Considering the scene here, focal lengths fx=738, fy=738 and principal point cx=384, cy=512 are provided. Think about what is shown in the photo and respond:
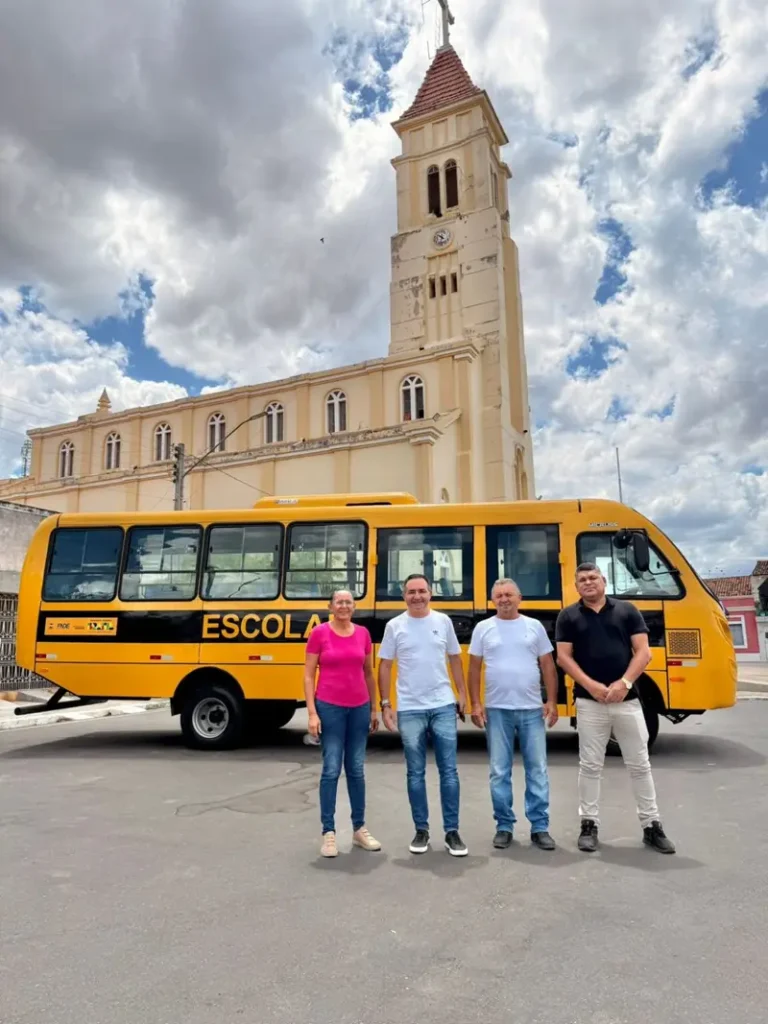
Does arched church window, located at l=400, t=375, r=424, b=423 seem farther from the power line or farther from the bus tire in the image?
the bus tire

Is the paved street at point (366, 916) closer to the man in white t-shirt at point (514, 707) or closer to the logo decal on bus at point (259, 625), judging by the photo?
the man in white t-shirt at point (514, 707)

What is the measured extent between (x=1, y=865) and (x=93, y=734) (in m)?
7.09

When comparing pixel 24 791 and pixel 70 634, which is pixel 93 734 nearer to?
pixel 70 634

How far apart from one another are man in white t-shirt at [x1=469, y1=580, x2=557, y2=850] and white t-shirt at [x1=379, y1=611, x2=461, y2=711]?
319mm

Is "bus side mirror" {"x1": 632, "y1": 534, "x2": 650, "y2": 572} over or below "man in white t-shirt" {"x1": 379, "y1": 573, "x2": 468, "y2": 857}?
over

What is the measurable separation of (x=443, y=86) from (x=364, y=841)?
2239 inches

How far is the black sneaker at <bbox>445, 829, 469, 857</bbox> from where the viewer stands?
4738 millimetres

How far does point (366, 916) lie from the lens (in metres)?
3.76

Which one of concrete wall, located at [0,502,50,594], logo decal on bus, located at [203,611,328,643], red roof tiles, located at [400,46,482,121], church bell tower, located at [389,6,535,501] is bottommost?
logo decal on bus, located at [203,611,328,643]

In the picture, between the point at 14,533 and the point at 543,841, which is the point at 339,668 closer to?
the point at 543,841

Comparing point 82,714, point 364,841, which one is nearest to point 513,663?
point 364,841

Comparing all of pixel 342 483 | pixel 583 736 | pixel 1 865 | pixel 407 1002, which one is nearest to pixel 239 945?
pixel 407 1002

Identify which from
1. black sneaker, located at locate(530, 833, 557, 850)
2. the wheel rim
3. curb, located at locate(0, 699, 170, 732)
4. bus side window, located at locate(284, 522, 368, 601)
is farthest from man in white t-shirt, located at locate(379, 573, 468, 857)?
curb, located at locate(0, 699, 170, 732)

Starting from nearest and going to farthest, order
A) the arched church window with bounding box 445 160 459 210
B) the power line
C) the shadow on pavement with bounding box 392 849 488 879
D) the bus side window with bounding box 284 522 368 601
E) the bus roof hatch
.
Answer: the shadow on pavement with bounding box 392 849 488 879, the bus side window with bounding box 284 522 368 601, the bus roof hatch, the power line, the arched church window with bounding box 445 160 459 210
